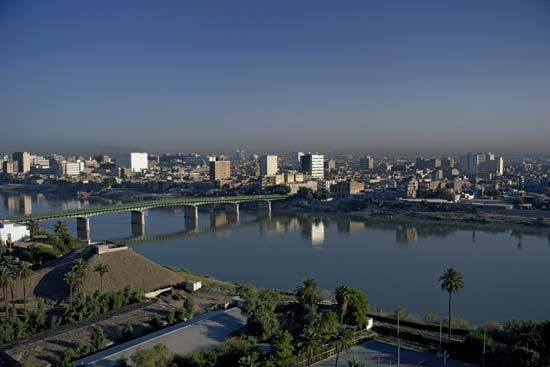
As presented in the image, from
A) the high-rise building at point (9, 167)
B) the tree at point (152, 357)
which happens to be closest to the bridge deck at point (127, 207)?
the tree at point (152, 357)

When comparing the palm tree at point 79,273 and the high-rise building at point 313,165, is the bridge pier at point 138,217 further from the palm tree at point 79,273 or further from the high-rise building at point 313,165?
the high-rise building at point 313,165

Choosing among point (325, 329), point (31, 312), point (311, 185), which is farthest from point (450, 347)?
point (311, 185)

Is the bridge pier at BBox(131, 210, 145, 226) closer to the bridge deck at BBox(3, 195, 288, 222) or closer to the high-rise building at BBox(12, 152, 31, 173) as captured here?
the bridge deck at BBox(3, 195, 288, 222)

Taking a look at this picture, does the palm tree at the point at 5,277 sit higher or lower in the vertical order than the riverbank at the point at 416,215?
higher

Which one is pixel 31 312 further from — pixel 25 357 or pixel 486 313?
pixel 486 313

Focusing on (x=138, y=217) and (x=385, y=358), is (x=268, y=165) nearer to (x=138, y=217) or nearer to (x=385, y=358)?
(x=138, y=217)

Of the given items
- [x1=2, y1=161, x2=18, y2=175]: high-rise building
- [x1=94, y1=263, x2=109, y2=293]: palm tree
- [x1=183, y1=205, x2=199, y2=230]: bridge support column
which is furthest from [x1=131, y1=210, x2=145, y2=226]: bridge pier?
[x1=2, y1=161, x2=18, y2=175]: high-rise building
